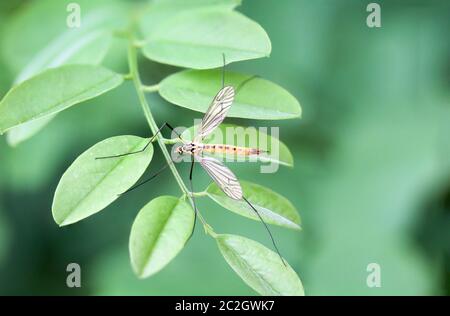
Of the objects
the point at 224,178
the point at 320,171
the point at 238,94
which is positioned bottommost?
the point at 320,171

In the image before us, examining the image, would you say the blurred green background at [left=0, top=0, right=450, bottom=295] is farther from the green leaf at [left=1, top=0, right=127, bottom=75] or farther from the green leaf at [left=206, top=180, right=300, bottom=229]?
the green leaf at [left=206, top=180, right=300, bottom=229]

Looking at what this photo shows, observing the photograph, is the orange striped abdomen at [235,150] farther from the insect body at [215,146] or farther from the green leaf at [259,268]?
the green leaf at [259,268]

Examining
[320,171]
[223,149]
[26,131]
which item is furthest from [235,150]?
[320,171]

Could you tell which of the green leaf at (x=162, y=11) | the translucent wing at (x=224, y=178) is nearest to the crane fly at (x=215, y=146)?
the translucent wing at (x=224, y=178)

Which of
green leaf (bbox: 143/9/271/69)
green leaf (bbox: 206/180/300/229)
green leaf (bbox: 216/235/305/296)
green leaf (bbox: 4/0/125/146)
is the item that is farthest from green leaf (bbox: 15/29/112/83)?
green leaf (bbox: 216/235/305/296)

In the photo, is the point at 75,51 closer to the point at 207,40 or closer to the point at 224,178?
the point at 207,40

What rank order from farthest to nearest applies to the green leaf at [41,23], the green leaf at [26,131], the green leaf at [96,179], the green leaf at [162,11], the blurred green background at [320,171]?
the blurred green background at [320,171], the green leaf at [41,23], the green leaf at [162,11], the green leaf at [26,131], the green leaf at [96,179]

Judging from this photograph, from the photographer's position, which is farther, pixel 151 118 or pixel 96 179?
pixel 151 118
